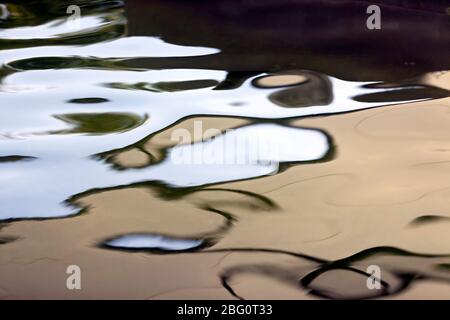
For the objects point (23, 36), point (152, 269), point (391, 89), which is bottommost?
point (152, 269)

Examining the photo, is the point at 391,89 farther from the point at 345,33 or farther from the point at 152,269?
the point at 152,269

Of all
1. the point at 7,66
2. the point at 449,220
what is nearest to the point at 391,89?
the point at 449,220

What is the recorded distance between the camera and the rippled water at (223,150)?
787 mm

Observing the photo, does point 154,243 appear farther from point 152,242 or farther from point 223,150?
point 223,150

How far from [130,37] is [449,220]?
2.23ft

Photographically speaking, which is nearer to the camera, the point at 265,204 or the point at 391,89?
the point at 265,204

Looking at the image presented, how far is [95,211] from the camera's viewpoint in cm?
85

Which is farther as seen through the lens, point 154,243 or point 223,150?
point 223,150

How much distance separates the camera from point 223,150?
945 mm

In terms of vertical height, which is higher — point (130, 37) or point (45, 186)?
point (130, 37)

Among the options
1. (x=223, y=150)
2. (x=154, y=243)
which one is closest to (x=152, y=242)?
(x=154, y=243)

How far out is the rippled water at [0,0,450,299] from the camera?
79 cm

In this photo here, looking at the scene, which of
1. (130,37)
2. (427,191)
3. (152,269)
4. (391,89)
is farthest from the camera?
(130,37)

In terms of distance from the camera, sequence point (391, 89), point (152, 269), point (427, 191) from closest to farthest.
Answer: point (152, 269) < point (427, 191) < point (391, 89)
